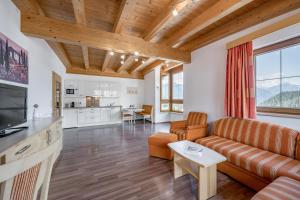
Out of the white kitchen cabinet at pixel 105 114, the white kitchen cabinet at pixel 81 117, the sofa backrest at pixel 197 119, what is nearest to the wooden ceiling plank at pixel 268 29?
the sofa backrest at pixel 197 119

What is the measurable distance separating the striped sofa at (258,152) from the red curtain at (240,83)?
27cm

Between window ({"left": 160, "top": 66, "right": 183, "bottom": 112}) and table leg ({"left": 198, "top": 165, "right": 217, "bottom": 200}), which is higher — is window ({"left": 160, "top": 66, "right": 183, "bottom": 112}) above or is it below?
above

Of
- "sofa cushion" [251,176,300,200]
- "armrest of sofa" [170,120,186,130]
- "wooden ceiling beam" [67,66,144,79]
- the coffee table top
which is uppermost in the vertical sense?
"wooden ceiling beam" [67,66,144,79]

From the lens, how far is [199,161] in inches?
64.2

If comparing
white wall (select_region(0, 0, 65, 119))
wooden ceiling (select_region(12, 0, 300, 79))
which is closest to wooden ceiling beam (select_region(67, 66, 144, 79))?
white wall (select_region(0, 0, 65, 119))

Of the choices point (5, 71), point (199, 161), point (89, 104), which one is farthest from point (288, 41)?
point (89, 104)

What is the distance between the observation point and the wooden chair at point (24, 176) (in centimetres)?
54

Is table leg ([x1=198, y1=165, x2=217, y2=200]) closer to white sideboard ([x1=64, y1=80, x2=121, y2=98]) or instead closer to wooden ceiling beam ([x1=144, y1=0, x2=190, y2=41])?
wooden ceiling beam ([x1=144, y1=0, x2=190, y2=41])

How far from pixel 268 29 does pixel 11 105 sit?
3937mm

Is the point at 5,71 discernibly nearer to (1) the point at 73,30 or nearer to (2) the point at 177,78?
(1) the point at 73,30

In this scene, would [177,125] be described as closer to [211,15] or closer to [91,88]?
[211,15]

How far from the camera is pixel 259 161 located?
171 centimetres

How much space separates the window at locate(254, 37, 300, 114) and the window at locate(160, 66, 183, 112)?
10.7ft

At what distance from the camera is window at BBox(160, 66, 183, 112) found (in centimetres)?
590
